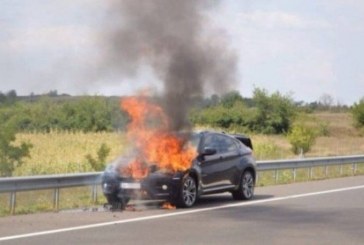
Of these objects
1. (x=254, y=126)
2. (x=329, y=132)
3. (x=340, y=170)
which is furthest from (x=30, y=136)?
(x=329, y=132)

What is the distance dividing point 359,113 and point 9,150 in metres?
67.0

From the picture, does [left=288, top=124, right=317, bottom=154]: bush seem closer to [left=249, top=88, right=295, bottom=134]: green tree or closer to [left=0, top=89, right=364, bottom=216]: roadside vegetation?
[left=0, top=89, right=364, bottom=216]: roadside vegetation

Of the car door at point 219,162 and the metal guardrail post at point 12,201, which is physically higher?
the car door at point 219,162

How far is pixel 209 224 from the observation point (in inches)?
623

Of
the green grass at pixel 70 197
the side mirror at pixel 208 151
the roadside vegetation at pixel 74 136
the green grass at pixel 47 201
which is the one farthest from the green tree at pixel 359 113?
the side mirror at pixel 208 151

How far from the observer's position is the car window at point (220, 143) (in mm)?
19953

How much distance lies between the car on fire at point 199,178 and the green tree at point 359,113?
227 ft

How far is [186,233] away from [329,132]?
76833 millimetres

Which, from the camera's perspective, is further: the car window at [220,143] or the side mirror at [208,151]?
the car window at [220,143]

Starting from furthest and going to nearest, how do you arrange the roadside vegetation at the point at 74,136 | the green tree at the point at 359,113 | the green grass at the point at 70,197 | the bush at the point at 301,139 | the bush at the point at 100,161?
the green tree at the point at 359,113, the bush at the point at 301,139, the bush at the point at 100,161, the roadside vegetation at the point at 74,136, the green grass at the point at 70,197

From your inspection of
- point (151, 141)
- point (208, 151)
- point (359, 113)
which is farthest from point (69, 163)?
point (359, 113)

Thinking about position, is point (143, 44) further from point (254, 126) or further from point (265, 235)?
point (254, 126)

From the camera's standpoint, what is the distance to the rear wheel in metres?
18.4

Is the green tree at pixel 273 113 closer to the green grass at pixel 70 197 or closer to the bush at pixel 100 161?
the green grass at pixel 70 197
